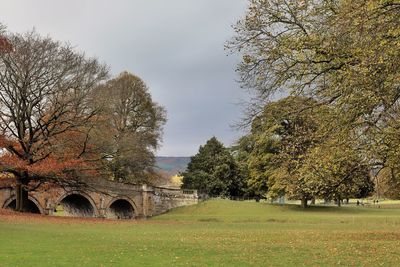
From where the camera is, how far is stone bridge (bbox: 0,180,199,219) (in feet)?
155

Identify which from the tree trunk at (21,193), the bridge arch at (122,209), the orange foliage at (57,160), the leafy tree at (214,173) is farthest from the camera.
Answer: the leafy tree at (214,173)

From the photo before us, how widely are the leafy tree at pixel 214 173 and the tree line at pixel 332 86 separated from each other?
5668 cm

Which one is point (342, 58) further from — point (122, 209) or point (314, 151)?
point (122, 209)

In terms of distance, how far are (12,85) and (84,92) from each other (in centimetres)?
529

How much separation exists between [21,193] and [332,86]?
30.4 meters

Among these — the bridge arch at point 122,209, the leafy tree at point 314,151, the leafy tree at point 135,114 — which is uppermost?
the leafy tree at point 135,114

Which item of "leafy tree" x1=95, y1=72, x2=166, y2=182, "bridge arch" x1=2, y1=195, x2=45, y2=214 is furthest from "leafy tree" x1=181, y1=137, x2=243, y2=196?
"bridge arch" x1=2, y1=195, x2=45, y2=214

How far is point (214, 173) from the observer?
7881cm

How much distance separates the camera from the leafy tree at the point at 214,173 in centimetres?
7888

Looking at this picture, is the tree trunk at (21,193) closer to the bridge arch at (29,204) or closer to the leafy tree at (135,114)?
the bridge arch at (29,204)

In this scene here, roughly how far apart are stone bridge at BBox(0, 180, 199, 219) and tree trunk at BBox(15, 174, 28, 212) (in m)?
1.36

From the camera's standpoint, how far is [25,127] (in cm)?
3941

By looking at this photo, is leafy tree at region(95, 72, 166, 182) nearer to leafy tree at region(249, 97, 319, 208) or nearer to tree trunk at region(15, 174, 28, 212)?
tree trunk at region(15, 174, 28, 212)

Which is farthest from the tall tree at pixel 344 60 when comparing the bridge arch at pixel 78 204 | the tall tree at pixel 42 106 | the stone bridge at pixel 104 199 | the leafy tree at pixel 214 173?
the leafy tree at pixel 214 173
